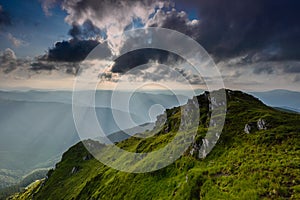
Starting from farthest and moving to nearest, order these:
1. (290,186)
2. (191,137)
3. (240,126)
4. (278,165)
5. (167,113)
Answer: (167,113), (191,137), (240,126), (278,165), (290,186)

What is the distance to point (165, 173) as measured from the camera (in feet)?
318

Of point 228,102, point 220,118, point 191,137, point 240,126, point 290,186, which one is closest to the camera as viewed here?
point 290,186

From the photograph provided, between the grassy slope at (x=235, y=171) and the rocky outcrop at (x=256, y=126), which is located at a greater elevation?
the rocky outcrop at (x=256, y=126)

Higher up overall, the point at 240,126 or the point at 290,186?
the point at 240,126

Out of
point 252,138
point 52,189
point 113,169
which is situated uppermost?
point 252,138

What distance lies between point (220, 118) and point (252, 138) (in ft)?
94.6

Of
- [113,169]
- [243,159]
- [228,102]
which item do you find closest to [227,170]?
[243,159]

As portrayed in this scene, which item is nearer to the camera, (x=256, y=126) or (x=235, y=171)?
(x=235, y=171)

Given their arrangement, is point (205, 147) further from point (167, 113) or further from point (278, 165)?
point (167, 113)

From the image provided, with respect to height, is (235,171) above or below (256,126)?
below

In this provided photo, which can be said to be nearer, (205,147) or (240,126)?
(205,147)

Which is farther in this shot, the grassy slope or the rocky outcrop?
the rocky outcrop

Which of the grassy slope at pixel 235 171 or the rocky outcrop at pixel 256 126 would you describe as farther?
the rocky outcrop at pixel 256 126

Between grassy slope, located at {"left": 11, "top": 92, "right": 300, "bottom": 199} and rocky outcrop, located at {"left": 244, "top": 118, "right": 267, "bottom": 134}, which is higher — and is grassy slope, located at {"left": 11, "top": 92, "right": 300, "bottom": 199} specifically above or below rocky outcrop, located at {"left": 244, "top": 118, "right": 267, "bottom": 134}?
below
